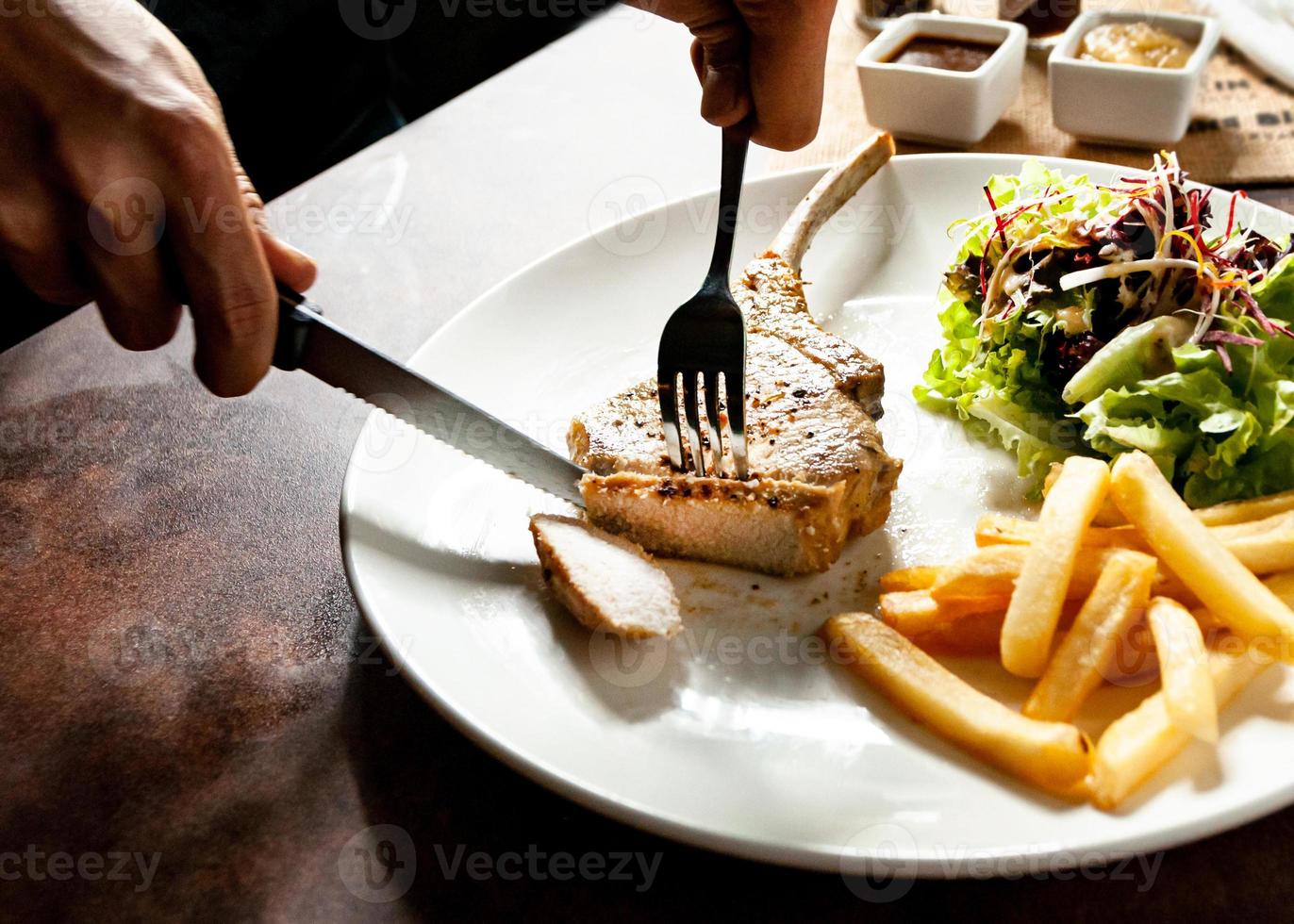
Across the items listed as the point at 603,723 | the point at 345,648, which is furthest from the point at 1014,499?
the point at 345,648

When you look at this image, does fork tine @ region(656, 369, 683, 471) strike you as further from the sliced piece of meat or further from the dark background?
the dark background

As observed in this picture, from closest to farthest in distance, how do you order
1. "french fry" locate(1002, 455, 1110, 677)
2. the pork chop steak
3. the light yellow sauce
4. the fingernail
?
"french fry" locate(1002, 455, 1110, 677) → the pork chop steak → the fingernail → the light yellow sauce

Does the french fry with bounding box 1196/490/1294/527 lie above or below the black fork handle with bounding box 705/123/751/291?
below

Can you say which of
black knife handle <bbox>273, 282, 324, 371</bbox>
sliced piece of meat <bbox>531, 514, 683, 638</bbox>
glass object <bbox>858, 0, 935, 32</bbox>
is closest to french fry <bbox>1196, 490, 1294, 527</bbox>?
sliced piece of meat <bbox>531, 514, 683, 638</bbox>

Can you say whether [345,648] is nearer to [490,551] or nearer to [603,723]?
[490,551]

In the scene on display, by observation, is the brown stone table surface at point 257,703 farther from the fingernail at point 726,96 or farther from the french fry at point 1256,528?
the fingernail at point 726,96

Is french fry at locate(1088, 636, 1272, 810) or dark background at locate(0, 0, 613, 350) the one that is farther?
dark background at locate(0, 0, 613, 350)

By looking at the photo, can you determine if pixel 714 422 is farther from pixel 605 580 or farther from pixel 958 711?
pixel 958 711
